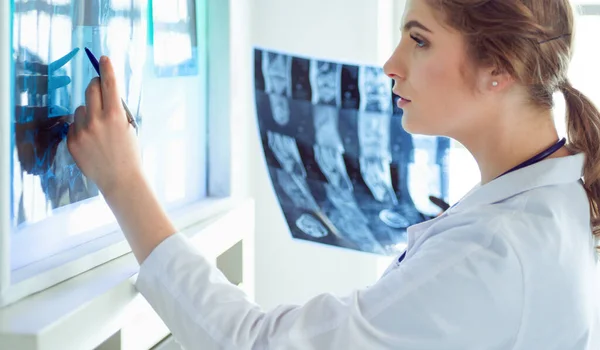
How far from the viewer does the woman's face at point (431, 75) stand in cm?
89

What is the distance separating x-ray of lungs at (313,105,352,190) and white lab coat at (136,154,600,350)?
0.64 m

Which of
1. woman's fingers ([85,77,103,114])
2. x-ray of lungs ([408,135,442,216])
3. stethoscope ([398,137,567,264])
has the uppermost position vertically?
woman's fingers ([85,77,103,114])

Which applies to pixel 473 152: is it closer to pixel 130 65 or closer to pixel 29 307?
pixel 130 65

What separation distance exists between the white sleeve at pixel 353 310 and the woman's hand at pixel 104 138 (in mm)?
81

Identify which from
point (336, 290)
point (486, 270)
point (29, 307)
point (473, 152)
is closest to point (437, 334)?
point (486, 270)

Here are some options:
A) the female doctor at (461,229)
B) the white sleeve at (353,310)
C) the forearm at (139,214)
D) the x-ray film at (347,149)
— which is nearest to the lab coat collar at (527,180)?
the female doctor at (461,229)

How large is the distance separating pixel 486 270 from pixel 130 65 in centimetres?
44

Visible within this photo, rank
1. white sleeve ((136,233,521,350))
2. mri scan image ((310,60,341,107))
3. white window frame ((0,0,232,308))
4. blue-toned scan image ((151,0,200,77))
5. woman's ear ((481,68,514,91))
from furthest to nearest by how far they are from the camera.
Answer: mri scan image ((310,60,341,107))
blue-toned scan image ((151,0,200,77))
woman's ear ((481,68,514,91))
white sleeve ((136,233,521,350))
white window frame ((0,0,232,308))

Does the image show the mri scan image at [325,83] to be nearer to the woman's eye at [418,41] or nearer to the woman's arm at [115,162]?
the woman's eye at [418,41]

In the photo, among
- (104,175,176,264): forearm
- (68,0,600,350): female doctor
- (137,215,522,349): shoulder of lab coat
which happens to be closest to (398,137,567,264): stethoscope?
(68,0,600,350): female doctor

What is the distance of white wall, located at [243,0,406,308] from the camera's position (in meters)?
1.52

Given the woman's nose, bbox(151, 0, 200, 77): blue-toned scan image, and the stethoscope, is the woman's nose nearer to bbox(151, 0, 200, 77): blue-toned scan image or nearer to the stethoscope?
the stethoscope

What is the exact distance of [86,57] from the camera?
80 cm

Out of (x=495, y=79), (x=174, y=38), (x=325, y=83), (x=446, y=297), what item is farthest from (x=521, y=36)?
(x=325, y=83)
